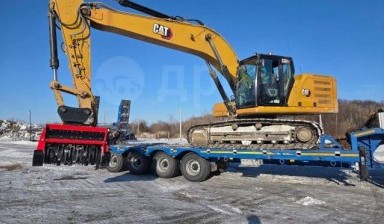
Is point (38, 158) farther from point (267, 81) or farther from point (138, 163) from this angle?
point (267, 81)

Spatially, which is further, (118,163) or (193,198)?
(118,163)

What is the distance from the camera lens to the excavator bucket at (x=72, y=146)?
28.5 feet

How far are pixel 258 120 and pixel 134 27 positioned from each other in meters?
4.61

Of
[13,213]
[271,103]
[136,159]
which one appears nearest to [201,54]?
[271,103]

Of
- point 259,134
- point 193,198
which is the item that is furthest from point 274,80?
point 193,198

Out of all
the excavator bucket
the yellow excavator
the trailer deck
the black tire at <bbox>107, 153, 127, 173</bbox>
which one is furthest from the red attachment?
the black tire at <bbox>107, 153, 127, 173</bbox>

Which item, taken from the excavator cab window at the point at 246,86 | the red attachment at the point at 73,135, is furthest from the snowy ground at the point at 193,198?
the excavator cab window at the point at 246,86

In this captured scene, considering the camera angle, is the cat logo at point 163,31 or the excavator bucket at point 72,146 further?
the cat logo at point 163,31

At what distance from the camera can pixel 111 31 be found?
37.2ft

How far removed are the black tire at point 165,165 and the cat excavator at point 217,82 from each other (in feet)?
3.06

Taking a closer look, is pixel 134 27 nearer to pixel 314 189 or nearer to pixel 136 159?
pixel 136 159

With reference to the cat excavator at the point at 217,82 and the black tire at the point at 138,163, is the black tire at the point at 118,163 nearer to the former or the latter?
the black tire at the point at 138,163

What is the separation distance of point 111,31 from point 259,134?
5343mm

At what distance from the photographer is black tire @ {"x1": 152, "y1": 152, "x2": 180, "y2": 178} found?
1204cm
